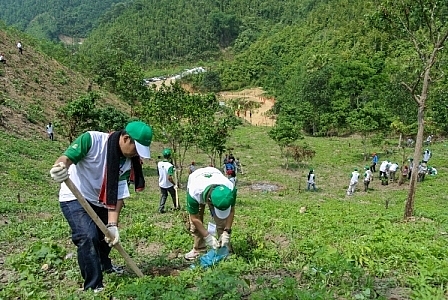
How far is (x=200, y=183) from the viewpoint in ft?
17.6

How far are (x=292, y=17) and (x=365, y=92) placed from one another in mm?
78943

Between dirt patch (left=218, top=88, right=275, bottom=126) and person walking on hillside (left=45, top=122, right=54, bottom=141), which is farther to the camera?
dirt patch (left=218, top=88, right=275, bottom=126)

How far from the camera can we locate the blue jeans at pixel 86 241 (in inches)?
174

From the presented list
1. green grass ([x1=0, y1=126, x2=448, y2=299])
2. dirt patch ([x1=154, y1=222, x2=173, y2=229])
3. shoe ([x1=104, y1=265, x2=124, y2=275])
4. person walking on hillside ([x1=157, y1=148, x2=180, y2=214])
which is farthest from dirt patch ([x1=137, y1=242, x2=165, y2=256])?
person walking on hillside ([x1=157, y1=148, x2=180, y2=214])

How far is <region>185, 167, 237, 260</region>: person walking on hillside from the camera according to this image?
5137mm

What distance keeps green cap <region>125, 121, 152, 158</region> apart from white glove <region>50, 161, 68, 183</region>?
74 centimetres

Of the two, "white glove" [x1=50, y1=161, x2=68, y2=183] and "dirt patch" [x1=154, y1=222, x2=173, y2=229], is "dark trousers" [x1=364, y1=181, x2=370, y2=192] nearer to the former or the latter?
"dirt patch" [x1=154, y1=222, x2=173, y2=229]

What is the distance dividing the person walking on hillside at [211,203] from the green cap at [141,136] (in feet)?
3.54

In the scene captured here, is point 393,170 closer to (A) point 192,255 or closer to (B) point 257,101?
(A) point 192,255

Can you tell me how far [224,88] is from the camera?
80.1 meters

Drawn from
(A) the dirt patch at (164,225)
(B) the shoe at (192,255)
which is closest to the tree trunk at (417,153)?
(A) the dirt patch at (164,225)

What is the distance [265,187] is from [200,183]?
53.0 ft

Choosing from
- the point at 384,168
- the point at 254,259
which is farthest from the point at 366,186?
the point at 254,259

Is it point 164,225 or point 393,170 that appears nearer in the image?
point 164,225
